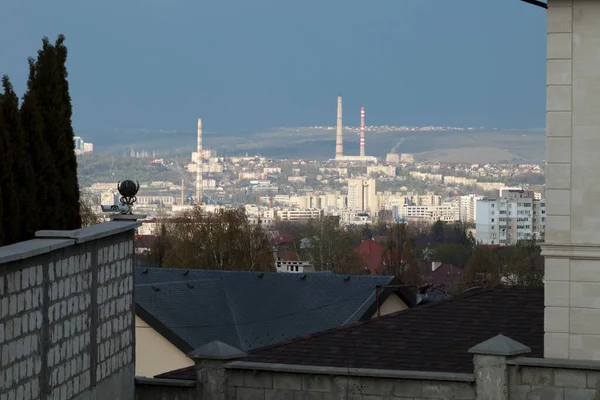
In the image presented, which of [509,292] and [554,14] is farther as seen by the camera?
[509,292]

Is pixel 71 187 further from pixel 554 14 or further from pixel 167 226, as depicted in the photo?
pixel 167 226

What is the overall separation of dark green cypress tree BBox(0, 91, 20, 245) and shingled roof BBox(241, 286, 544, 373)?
4.55 m

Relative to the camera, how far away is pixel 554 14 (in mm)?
→ 12039

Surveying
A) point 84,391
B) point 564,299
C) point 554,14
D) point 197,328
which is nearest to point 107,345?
point 84,391

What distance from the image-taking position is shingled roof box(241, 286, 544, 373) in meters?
13.7

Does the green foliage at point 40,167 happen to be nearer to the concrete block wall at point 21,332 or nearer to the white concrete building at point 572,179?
the concrete block wall at point 21,332

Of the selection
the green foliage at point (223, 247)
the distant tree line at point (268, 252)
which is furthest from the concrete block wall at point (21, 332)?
the green foliage at point (223, 247)

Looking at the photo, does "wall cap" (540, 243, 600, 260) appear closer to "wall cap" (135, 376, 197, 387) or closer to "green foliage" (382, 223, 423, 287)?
"wall cap" (135, 376, 197, 387)

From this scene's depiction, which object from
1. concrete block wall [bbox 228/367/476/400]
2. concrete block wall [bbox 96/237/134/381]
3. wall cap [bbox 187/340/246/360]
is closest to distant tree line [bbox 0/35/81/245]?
concrete block wall [bbox 96/237/134/381]

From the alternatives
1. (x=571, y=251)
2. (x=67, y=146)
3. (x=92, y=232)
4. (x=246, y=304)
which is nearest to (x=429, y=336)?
(x=571, y=251)

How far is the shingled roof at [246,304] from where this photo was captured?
25.1m

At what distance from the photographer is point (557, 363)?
11258mm

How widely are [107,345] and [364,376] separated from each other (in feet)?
7.11

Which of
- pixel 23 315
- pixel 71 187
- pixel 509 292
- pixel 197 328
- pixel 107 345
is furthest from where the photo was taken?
pixel 197 328
